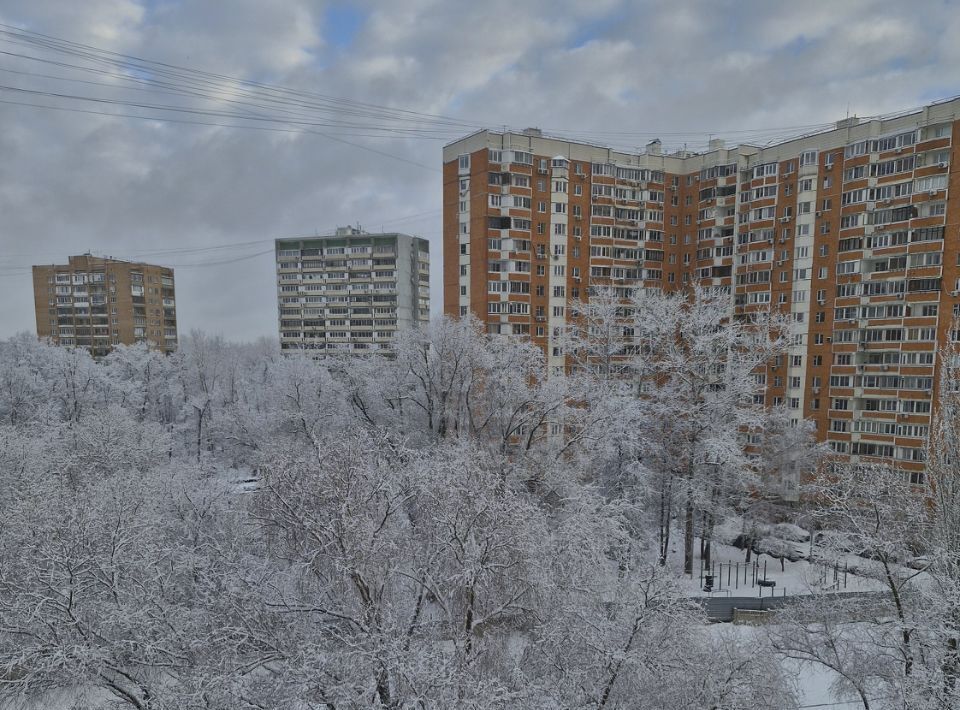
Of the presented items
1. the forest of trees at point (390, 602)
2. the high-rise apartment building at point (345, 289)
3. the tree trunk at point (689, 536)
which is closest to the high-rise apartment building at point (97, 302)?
the high-rise apartment building at point (345, 289)

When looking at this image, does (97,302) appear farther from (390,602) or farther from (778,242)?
(778,242)

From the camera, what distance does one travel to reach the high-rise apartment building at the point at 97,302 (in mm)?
75250

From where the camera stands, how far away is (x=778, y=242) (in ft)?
135

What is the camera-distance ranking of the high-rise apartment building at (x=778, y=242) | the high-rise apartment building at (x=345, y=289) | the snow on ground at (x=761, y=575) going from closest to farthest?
1. the snow on ground at (x=761, y=575)
2. the high-rise apartment building at (x=778, y=242)
3. the high-rise apartment building at (x=345, y=289)

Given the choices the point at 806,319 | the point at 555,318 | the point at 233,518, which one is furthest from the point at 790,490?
the point at 233,518

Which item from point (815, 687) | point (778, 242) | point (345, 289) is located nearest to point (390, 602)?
point (815, 687)

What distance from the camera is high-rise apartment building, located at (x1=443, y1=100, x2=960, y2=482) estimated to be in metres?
35.6

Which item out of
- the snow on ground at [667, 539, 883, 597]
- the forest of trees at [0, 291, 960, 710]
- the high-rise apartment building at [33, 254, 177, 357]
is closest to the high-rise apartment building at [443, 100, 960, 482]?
the snow on ground at [667, 539, 883, 597]

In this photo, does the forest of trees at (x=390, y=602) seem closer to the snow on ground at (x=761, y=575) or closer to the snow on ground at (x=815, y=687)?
the snow on ground at (x=815, y=687)

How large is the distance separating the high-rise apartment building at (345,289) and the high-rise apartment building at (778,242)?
121 feet

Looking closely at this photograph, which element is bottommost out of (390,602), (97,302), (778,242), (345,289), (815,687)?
(815,687)

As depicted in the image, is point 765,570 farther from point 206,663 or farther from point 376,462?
point 206,663

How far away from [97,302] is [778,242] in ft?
273

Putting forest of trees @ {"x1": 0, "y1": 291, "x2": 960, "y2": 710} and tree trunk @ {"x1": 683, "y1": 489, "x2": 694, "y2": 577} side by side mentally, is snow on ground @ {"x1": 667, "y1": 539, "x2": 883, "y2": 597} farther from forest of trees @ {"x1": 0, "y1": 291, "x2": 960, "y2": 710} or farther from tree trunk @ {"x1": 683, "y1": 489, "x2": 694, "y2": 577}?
forest of trees @ {"x1": 0, "y1": 291, "x2": 960, "y2": 710}
